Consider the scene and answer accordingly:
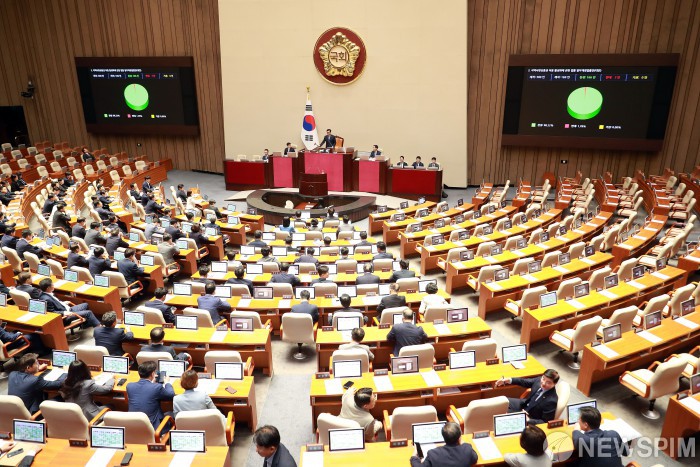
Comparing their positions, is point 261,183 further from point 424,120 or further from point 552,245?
point 552,245

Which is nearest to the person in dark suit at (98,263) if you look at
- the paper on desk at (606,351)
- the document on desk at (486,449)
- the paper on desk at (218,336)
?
the paper on desk at (218,336)

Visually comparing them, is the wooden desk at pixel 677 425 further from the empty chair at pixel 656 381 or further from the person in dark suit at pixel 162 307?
the person in dark suit at pixel 162 307

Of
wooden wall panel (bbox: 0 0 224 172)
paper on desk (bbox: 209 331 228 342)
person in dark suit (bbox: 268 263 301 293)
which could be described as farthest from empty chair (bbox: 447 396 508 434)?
wooden wall panel (bbox: 0 0 224 172)

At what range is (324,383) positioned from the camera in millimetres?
5684

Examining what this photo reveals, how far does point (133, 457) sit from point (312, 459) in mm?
1664

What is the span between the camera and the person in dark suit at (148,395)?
5277 millimetres

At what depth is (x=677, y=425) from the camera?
5.37m

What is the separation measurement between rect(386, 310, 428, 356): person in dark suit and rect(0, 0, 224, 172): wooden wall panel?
680 inches

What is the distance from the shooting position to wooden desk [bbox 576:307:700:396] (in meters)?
6.32

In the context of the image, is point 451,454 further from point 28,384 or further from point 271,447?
point 28,384

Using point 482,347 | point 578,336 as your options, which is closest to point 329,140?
point 578,336

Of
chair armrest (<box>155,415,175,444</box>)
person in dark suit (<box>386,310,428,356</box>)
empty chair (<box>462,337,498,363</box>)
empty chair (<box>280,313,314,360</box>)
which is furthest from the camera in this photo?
empty chair (<box>280,313,314,360</box>)

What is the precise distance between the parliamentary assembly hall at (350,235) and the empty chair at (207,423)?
3 centimetres

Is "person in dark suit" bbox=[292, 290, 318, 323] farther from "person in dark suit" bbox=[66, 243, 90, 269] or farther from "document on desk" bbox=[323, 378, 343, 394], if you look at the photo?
"person in dark suit" bbox=[66, 243, 90, 269]
